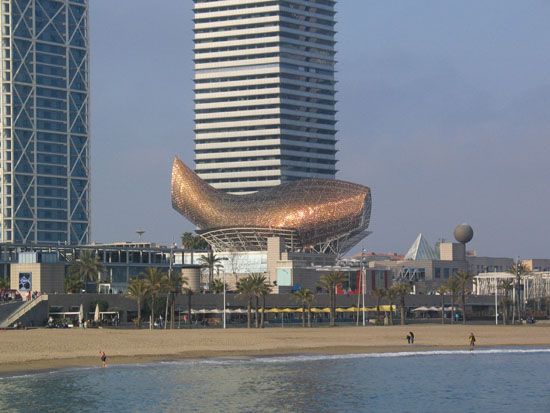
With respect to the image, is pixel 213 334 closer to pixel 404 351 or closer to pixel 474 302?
pixel 404 351

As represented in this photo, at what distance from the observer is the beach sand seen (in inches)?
3280

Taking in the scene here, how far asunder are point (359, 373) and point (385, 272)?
109 m

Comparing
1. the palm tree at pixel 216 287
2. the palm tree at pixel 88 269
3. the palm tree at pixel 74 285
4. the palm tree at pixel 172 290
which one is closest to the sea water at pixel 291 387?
the palm tree at pixel 172 290

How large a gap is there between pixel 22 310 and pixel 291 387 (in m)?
60.0

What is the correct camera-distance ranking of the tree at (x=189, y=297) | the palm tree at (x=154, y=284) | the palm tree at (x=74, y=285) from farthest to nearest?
the palm tree at (x=74, y=285)
the tree at (x=189, y=297)
the palm tree at (x=154, y=284)

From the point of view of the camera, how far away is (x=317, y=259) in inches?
7682

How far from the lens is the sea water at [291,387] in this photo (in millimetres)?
61156

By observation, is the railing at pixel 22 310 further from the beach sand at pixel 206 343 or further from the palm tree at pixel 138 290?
the beach sand at pixel 206 343

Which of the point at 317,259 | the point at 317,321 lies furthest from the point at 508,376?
the point at 317,259

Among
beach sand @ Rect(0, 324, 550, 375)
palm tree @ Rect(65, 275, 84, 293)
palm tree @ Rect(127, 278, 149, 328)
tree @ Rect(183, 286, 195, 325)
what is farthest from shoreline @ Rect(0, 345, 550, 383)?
palm tree @ Rect(65, 275, 84, 293)

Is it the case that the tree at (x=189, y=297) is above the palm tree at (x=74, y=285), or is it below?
below

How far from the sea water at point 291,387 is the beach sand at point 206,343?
5.20 m

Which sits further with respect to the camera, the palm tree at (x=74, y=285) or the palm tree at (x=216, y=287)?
the palm tree at (x=216, y=287)

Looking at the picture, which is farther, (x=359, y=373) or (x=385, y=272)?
(x=385, y=272)
